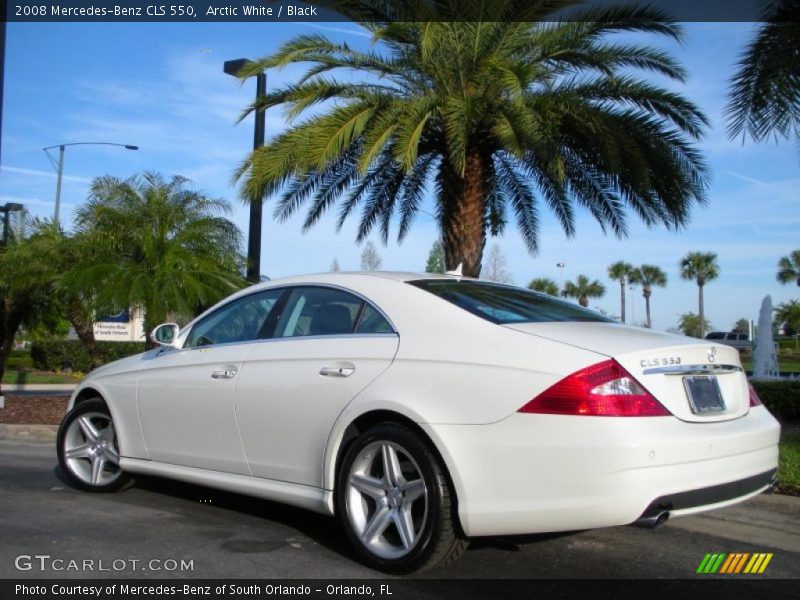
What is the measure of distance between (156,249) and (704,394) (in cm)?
1086

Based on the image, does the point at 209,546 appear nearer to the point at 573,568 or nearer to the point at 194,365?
the point at 194,365

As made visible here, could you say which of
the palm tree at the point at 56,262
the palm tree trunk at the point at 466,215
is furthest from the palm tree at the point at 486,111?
the palm tree at the point at 56,262

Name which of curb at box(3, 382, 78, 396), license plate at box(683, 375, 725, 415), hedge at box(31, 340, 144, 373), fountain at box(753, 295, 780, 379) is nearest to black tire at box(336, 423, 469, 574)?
license plate at box(683, 375, 725, 415)

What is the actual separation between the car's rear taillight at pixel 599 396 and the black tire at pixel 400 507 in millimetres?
599

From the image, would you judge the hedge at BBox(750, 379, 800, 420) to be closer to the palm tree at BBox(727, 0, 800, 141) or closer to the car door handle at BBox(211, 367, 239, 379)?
the palm tree at BBox(727, 0, 800, 141)

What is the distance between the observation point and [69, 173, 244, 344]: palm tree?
12.6 metres

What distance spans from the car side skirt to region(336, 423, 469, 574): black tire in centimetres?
15

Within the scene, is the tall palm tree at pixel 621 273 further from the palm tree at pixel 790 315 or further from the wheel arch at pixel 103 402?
the wheel arch at pixel 103 402

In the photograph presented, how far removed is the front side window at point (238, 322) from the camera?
16.8 ft

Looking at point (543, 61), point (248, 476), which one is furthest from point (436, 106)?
point (248, 476)

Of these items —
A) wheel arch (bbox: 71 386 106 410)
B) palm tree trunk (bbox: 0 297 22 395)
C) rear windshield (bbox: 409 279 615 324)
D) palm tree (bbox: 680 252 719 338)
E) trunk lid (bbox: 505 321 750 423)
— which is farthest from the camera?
palm tree (bbox: 680 252 719 338)

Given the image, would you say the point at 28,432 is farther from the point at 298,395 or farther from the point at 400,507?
the point at 400,507

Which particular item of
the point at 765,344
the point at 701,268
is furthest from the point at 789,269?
the point at 765,344

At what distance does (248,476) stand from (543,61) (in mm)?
8986
